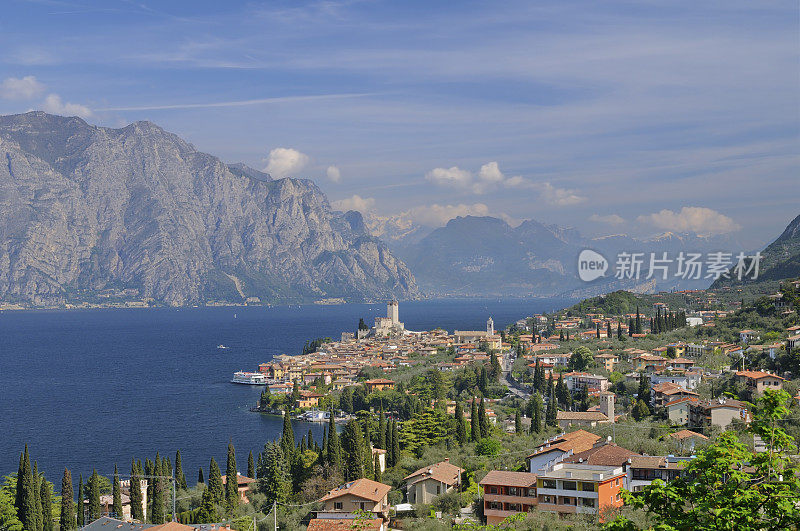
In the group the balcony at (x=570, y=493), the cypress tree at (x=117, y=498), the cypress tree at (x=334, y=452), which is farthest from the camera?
the cypress tree at (x=334, y=452)

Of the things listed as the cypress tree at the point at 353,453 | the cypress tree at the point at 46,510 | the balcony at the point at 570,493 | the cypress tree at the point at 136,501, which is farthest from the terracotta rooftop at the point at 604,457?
the cypress tree at the point at 46,510

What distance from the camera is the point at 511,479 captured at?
2845 cm

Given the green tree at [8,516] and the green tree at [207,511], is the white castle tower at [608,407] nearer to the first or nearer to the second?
the green tree at [207,511]

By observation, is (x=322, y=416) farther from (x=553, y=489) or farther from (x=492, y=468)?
(x=553, y=489)

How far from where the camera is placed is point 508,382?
7050 cm

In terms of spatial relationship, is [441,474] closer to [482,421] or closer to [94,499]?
[482,421]

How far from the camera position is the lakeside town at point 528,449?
8.43m

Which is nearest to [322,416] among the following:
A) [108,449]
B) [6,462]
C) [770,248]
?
[108,449]

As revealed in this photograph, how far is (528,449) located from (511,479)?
9007 millimetres

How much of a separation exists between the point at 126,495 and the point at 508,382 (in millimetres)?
38736

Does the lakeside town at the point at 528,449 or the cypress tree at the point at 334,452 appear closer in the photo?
the lakeside town at the point at 528,449

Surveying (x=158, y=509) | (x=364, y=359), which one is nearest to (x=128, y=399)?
(x=364, y=359)

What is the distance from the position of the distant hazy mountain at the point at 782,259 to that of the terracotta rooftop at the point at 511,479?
74.2 m

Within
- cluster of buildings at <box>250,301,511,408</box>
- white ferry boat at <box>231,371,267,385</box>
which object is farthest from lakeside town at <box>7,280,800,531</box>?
white ferry boat at <box>231,371,267,385</box>
